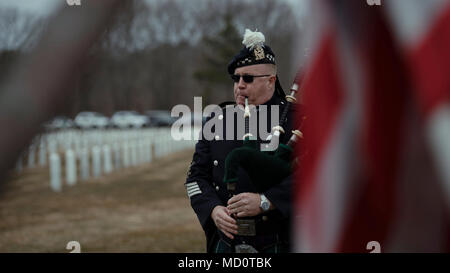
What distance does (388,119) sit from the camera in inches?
61.0

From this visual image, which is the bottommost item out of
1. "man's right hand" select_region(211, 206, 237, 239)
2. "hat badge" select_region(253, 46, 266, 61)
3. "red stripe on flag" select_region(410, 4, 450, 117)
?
"man's right hand" select_region(211, 206, 237, 239)

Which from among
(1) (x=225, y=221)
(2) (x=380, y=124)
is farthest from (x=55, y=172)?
(2) (x=380, y=124)

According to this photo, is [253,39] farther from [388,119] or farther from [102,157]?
[102,157]

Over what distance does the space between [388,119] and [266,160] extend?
0.73 meters

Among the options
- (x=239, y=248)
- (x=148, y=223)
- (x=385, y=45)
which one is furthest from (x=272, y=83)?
(x=148, y=223)

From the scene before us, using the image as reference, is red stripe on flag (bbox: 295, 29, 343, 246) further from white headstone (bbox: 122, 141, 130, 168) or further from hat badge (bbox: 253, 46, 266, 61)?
white headstone (bbox: 122, 141, 130, 168)

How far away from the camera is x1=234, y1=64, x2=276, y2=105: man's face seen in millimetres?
2453

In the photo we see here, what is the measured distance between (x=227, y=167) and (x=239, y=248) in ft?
1.57

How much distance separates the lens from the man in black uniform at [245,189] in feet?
7.68

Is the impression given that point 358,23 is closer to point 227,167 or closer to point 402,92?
point 402,92

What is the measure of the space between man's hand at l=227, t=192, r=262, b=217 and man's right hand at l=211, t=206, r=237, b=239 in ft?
0.21

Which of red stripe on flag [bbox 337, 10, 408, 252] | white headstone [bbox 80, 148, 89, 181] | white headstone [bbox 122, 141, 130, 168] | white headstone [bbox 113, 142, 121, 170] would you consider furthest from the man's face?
white headstone [bbox 122, 141, 130, 168]

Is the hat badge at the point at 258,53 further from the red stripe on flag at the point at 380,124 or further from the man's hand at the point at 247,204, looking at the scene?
the red stripe on flag at the point at 380,124

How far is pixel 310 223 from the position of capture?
1.85 metres
